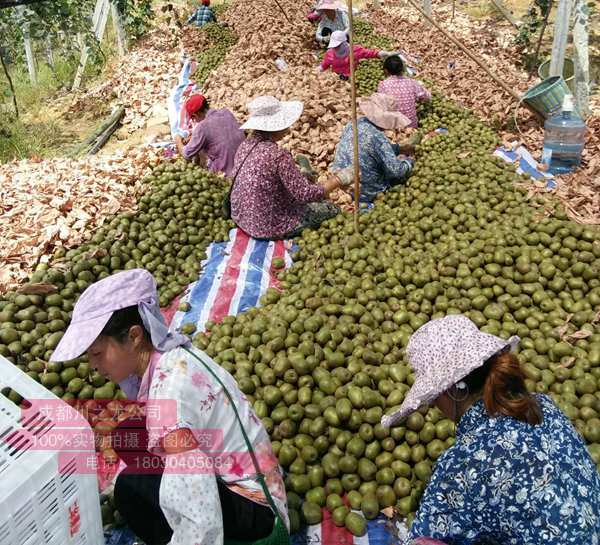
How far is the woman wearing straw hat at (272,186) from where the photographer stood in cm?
576

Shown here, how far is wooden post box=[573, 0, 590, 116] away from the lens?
26.8ft

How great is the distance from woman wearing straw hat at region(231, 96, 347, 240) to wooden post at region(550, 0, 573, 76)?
5.22 metres

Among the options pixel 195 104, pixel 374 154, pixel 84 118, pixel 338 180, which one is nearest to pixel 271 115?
pixel 338 180

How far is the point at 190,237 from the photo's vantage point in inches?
242

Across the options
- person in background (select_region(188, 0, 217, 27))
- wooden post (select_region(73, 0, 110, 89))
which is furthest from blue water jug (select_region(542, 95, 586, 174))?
wooden post (select_region(73, 0, 110, 89))

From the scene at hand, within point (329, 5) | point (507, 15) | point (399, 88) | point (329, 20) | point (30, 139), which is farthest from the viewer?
point (507, 15)

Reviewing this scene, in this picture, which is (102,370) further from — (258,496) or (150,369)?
(258,496)

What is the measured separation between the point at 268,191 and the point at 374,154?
5.04 ft

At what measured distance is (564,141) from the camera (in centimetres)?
706

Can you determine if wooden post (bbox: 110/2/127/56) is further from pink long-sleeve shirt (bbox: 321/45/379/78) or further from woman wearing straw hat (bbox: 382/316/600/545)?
woman wearing straw hat (bbox: 382/316/600/545)

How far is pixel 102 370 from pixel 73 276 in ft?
9.84

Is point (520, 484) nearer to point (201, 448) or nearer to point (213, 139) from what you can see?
point (201, 448)

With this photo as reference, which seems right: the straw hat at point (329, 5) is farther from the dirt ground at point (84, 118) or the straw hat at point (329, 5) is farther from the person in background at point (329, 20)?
the dirt ground at point (84, 118)

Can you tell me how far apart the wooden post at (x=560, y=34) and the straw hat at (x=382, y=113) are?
11.4 ft
